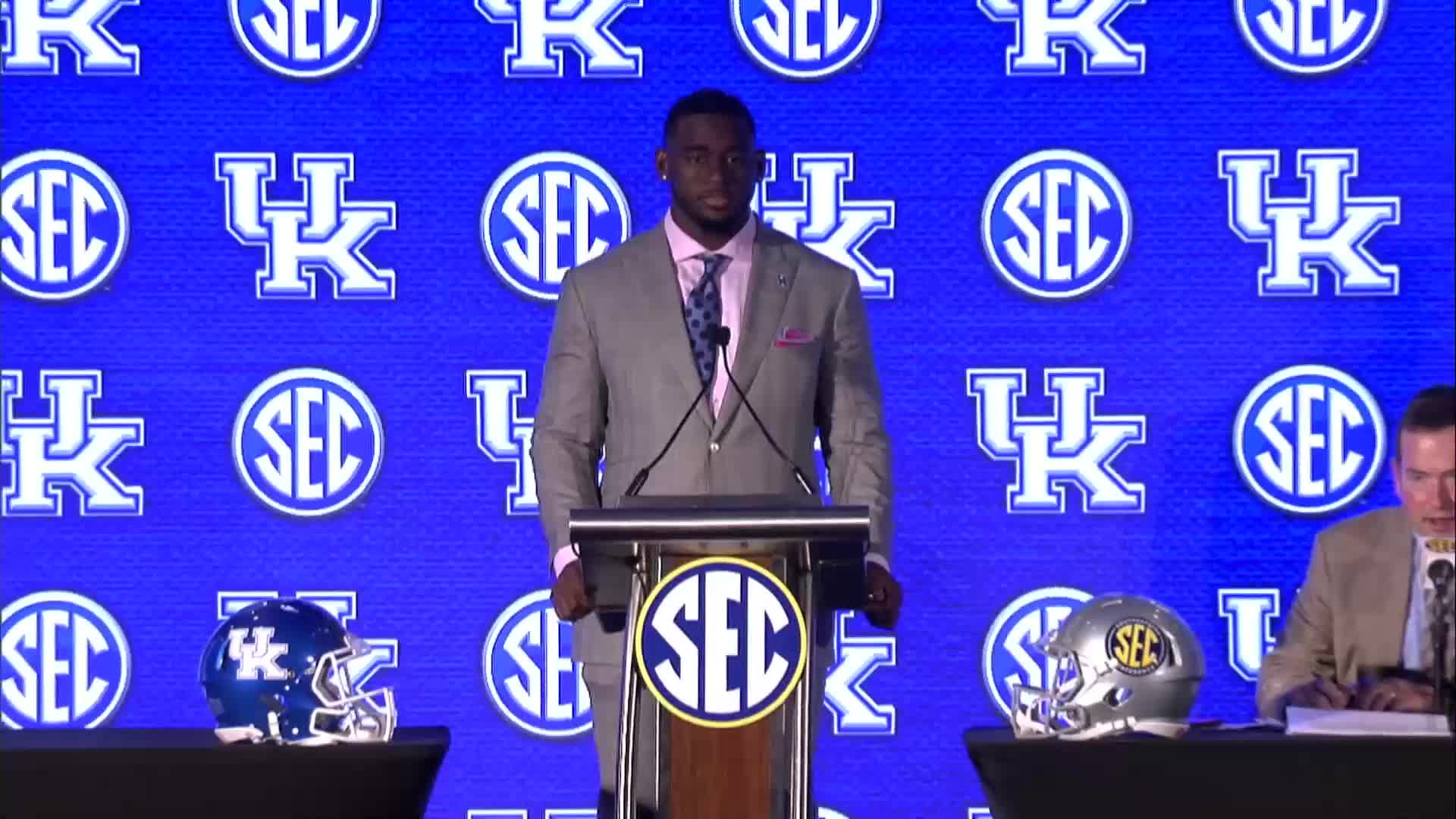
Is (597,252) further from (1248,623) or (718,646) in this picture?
(718,646)

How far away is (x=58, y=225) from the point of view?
4.57m

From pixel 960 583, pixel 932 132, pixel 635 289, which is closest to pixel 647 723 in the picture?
pixel 635 289

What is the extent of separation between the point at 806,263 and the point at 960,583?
1.22 metres

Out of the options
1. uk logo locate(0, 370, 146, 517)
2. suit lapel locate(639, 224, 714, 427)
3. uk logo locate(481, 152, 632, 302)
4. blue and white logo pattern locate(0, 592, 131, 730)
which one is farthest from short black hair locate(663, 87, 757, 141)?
blue and white logo pattern locate(0, 592, 131, 730)

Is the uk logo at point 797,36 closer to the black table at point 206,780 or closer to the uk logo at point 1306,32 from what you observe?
the uk logo at point 1306,32

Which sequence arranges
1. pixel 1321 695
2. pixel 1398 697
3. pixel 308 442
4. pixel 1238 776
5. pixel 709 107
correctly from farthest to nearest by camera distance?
1. pixel 308 442
2. pixel 709 107
3. pixel 1321 695
4. pixel 1398 697
5. pixel 1238 776

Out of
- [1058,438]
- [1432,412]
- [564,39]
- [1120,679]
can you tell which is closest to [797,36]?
[564,39]

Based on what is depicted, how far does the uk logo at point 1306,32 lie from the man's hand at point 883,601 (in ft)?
6.54

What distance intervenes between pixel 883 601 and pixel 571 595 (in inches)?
19.1

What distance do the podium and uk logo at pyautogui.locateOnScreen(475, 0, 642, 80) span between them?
193cm

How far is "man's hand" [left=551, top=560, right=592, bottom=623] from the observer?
3053 mm

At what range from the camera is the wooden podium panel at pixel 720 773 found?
278 centimetres

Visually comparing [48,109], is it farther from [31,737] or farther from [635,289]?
[31,737]

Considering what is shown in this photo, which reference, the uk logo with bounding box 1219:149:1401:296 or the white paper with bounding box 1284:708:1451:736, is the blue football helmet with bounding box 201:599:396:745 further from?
the uk logo with bounding box 1219:149:1401:296
